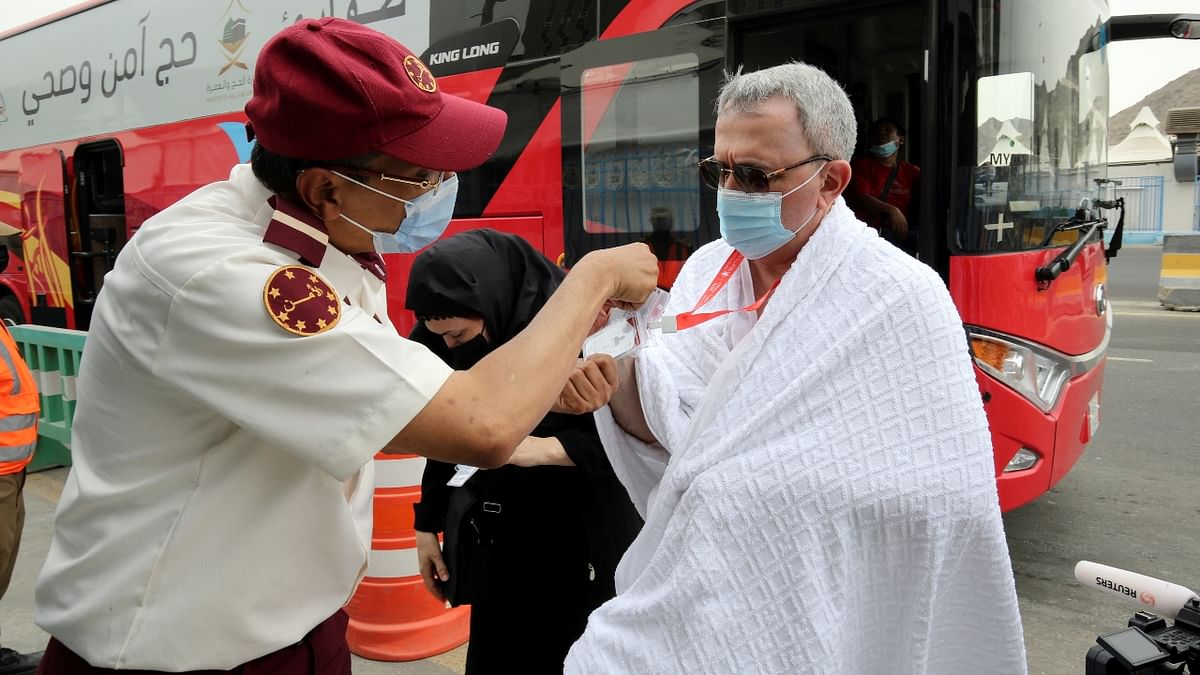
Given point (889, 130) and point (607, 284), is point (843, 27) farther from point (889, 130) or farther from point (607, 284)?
point (607, 284)

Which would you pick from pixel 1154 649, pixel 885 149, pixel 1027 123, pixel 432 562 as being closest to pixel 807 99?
pixel 1154 649

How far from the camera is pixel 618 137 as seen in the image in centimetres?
486

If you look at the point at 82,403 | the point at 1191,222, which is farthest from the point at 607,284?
the point at 1191,222

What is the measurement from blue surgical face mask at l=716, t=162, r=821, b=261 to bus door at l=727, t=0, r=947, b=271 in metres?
2.26

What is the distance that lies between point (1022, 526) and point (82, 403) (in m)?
5.07

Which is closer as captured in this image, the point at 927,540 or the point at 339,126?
the point at 339,126

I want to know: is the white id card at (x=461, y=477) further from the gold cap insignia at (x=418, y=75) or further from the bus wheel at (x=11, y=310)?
the bus wheel at (x=11, y=310)

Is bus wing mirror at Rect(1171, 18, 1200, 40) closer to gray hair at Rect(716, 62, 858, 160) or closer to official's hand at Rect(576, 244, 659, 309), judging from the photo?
gray hair at Rect(716, 62, 858, 160)

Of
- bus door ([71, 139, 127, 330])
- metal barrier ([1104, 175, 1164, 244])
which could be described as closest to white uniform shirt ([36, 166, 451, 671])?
bus door ([71, 139, 127, 330])

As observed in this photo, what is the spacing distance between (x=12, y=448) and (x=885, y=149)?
4844 millimetres

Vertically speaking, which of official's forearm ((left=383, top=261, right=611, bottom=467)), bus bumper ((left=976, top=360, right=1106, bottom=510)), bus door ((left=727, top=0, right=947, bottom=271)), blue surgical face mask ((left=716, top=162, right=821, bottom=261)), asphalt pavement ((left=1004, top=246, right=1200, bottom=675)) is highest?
bus door ((left=727, top=0, right=947, bottom=271))

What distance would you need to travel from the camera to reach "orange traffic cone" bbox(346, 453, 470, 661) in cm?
389

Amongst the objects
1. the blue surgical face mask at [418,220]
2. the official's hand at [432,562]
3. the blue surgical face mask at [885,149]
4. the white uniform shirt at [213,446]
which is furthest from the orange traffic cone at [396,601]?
the blue surgical face mask at [885,149]

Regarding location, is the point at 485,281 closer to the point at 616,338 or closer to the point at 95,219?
the point at 616,338
